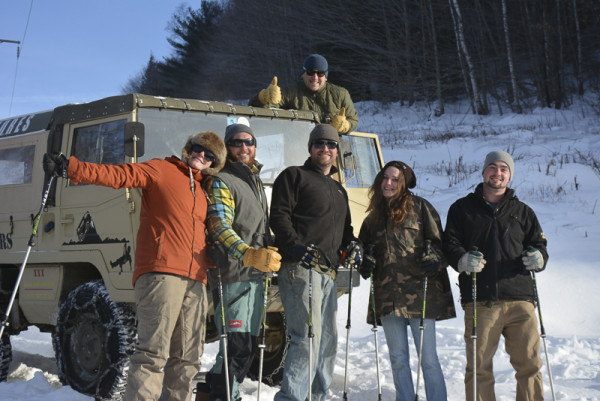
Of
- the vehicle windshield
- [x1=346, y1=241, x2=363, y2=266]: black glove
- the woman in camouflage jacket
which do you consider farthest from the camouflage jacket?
the vehicle windshield

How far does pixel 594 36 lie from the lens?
2208 centimetres

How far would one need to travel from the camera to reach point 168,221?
4.01m

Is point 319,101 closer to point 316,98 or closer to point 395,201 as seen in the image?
point 316,98

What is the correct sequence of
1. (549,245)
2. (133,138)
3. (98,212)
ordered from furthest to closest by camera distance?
(549,245) → (98,212) → (133,138)

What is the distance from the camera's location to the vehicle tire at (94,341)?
16.8 ft

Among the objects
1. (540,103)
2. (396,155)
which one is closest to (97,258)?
(396,155)

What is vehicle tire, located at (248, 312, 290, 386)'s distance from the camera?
620cm

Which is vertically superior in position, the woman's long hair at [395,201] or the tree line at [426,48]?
the tree line at [426,48]

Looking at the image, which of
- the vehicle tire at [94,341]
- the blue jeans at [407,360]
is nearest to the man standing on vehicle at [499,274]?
the blue jeans at [407,360]

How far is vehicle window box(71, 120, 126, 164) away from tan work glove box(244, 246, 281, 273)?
5.95ft

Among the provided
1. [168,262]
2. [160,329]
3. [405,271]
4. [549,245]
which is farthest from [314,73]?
[549,245]

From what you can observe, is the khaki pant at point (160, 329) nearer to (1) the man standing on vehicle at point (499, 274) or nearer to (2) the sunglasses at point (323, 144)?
(2) the sunglasses at point (323, 144)

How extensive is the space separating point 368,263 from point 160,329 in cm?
144

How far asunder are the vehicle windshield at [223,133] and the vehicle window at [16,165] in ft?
4.89
